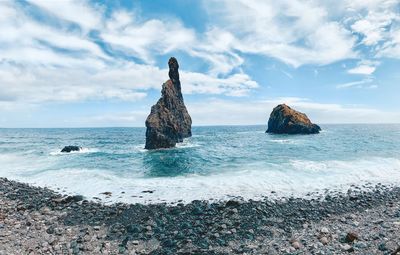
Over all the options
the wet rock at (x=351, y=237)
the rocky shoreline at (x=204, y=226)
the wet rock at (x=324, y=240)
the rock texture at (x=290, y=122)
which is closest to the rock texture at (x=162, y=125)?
the rocky shoreline at (x=204, y=226)

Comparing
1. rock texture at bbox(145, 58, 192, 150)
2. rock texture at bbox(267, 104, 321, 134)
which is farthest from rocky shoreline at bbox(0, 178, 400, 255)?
rock texture at bbox(267, 104, 321, 134)

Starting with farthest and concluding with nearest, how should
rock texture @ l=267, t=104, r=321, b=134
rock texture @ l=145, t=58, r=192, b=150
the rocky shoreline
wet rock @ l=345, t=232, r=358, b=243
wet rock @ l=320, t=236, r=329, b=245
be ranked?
1. rock texture @ l=267, t=104, r=321, b=134
2. rock texture @ l=145, t=58, r=192, b=150
3. wet rock @ l=345, t=232, r=358, b=243
4. wet rock @ l=320, t=236, r=329, b=245
5. the rocky shoreline

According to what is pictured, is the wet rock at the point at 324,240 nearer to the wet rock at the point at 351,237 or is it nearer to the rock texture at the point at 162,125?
the wet rock at the point at 351,237

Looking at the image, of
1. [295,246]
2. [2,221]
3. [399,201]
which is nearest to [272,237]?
[295,246]

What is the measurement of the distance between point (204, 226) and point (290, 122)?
8451 cm

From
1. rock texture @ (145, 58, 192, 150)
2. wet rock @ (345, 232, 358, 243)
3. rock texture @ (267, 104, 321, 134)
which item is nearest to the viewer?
wet rock @ (345, 232, 358, 243)

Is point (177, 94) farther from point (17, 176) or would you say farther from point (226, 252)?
point (226, 252)

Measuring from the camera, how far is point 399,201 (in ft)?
64.2

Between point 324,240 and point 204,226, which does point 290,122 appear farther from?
point 324,240

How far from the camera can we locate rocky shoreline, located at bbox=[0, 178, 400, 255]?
1271 centimetres

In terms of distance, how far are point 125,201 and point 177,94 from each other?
210 ft

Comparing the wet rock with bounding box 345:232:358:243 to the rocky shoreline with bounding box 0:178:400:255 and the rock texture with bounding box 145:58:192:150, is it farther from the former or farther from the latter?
the rock texture with bounding box 145:58:192:150

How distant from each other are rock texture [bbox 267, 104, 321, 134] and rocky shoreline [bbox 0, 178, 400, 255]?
7512cm

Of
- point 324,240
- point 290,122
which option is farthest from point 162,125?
point 290,122
